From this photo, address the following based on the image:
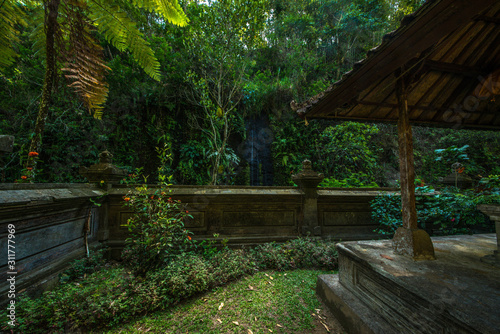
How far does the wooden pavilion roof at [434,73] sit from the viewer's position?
154 cm

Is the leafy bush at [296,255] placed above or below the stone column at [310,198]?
below

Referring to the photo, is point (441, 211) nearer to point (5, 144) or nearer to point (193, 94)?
point (5, 144)

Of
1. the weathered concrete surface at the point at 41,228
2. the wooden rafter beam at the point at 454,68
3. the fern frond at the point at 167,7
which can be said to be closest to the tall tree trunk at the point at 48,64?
the weathered concrete surface at the point at 41,228

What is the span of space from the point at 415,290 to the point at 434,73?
2836 mm

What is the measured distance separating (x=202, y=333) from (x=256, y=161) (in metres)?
8.59

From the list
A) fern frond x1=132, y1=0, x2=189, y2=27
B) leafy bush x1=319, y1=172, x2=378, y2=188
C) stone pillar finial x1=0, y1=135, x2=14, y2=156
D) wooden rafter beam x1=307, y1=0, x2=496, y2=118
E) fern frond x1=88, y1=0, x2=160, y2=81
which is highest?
fern frond x1=132, y1=0, x2=189, y2=27

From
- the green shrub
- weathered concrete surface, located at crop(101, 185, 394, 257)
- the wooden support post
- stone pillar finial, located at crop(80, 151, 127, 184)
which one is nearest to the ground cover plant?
weathered concrete surface, located at crop(101, 185, 394, 257)

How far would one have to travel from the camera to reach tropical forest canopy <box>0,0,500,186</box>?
6617mm

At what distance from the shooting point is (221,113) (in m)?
8.20

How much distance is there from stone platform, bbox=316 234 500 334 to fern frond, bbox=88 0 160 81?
3.60 meters

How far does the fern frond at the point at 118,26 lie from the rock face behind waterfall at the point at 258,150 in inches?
307

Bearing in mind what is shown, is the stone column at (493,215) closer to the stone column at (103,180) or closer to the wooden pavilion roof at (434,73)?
the wooden pavilion roof at (434,73)

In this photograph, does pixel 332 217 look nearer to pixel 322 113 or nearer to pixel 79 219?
pixel 322 113

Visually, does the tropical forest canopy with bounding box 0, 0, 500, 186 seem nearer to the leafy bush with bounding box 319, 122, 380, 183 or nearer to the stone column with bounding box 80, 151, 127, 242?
the leafy bush with bounding box 319, 122, 380, 183
